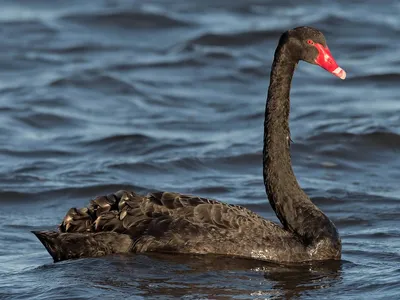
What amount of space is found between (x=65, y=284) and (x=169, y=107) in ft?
30.5

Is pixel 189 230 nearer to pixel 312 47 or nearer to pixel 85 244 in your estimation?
pixel 85 244

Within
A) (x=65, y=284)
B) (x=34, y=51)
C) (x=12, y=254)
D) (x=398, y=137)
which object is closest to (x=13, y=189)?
(x=12, y=254)

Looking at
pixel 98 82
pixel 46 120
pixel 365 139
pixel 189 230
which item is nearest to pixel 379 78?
pixel 365 139

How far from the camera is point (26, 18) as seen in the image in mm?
23969

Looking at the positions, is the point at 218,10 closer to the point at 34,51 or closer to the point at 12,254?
the point at 34,51

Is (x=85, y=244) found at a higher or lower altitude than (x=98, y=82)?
lower

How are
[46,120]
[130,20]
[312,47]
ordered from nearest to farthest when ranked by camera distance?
[312,47], [46,120], [130,20]

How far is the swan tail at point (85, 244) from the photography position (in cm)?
889

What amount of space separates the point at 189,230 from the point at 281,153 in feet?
4.27

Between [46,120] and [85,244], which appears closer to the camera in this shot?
[85,244]

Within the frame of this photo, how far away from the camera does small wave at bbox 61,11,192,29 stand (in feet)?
77.9

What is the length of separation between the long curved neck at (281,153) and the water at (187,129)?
25.9 inches

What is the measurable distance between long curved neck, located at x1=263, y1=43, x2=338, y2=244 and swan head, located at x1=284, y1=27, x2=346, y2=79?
4.2 inches

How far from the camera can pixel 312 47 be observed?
9.43m
